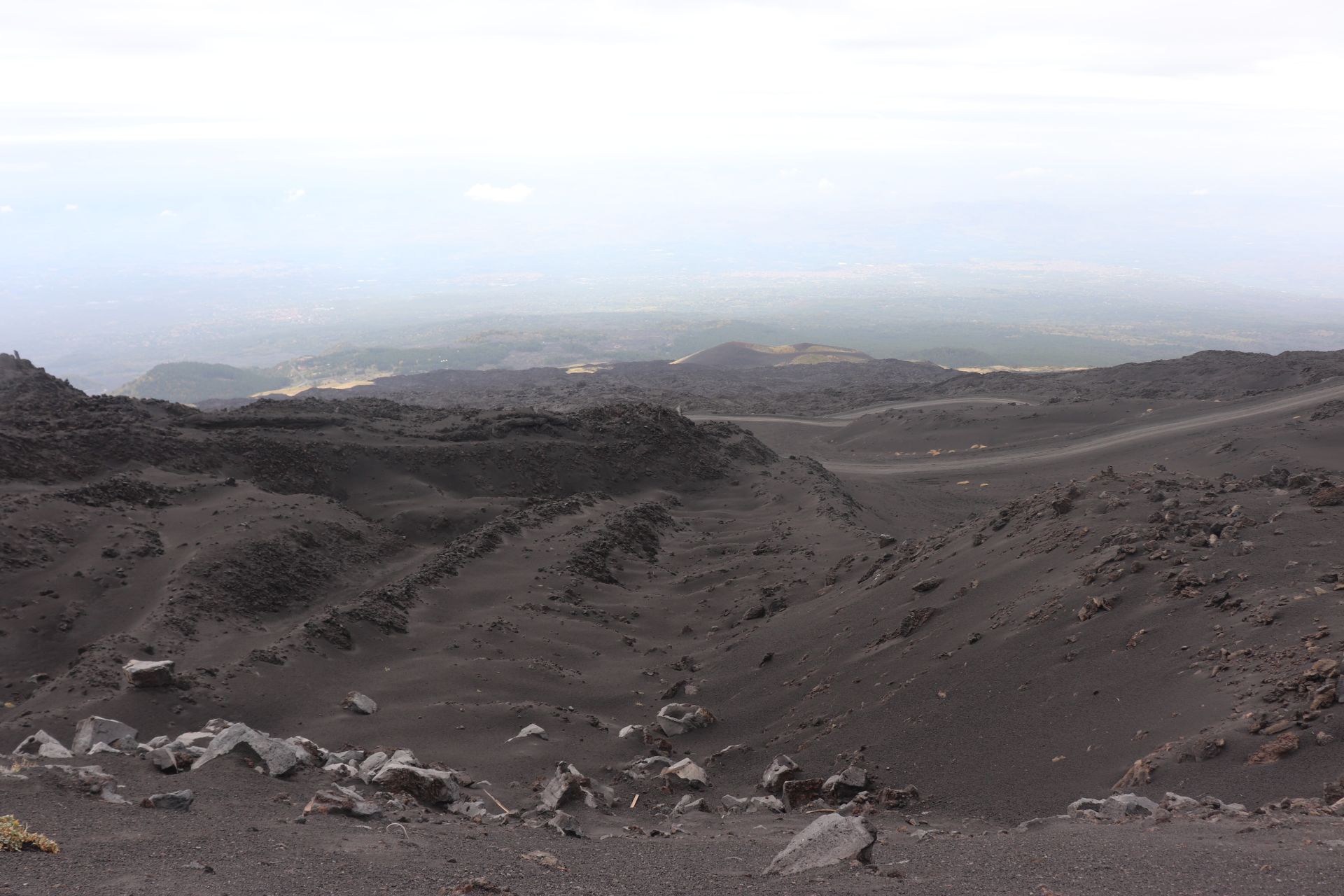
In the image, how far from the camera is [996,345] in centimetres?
16600

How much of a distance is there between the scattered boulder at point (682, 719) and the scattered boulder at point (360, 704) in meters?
4.55

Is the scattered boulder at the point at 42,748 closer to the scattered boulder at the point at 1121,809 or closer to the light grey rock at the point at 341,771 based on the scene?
the light grey rock at the point at 341,771

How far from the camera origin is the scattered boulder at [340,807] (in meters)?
8.77

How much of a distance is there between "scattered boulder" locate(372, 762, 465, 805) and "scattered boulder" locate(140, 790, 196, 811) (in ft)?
6.92

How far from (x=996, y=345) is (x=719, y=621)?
16190 cm

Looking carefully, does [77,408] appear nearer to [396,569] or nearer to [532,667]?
[396,569]

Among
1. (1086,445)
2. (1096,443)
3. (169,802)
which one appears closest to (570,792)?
(169,802)

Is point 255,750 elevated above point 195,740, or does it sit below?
above

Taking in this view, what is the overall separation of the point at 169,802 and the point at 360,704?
16.3 ft

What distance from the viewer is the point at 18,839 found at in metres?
6.73

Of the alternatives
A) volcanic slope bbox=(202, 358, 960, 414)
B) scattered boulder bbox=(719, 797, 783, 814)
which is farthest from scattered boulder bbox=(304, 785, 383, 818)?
volcanic slope bbox=(202, 358, 960, 414)

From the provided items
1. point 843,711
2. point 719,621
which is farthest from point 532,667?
point 843,711

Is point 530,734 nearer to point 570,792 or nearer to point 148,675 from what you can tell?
point 570,792

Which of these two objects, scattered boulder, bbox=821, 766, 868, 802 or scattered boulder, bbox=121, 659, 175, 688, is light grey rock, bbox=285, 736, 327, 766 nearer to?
scattered boulder, bbox=121, 659, 175, 688
